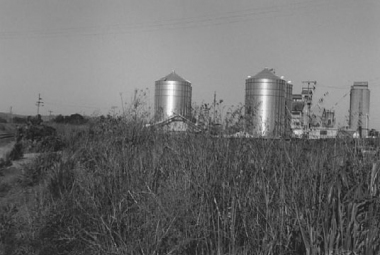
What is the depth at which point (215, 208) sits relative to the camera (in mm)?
3422

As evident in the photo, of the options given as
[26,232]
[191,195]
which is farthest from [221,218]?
[26,232]

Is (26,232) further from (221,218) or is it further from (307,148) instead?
(307,148)

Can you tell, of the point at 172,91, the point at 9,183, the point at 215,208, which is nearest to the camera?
the point at 215,208

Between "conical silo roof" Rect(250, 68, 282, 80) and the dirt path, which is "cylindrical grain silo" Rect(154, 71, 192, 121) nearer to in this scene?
"conical silo roof" Rect(250, 68, 282, 80)

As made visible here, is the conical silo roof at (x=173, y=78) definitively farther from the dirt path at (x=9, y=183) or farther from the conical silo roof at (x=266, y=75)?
the dirt path at (x=9, y=183)

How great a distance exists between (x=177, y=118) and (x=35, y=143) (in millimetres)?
4687

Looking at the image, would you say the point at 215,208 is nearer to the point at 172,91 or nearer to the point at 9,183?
the point at 9,183

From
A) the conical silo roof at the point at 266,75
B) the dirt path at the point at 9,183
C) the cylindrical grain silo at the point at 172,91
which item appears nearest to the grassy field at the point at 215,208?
the dirt path at the point at 9,183

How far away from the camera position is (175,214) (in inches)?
136

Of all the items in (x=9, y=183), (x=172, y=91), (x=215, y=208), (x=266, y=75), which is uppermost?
(x=266, y=75)


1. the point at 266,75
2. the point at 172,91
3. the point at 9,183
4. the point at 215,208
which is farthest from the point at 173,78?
the point at 215,208

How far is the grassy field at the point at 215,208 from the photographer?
2.70 meters

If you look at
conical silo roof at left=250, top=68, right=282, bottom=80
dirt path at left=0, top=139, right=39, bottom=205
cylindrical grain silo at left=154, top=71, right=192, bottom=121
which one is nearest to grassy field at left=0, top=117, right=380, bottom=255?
dirt path at left=0, top=139, right=39, bottom=205

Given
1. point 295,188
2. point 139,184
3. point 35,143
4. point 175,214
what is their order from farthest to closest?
1. point 35,143
2. point 139,184
3. point 175,214
4. point 295,188
